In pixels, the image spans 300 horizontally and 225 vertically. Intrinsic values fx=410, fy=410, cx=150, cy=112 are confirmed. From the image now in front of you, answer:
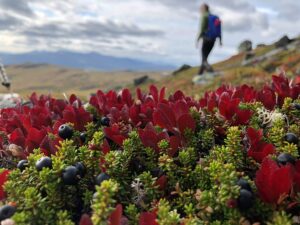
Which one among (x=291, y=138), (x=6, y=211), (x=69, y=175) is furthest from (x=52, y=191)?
(x=291, y=138)

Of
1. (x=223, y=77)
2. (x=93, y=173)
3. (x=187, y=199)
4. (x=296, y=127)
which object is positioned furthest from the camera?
(x=223, y=77)

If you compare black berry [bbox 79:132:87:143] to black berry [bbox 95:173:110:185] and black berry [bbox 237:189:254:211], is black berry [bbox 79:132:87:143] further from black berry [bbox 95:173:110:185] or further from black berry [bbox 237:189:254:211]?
black berry [bbox 237:189:254:211]

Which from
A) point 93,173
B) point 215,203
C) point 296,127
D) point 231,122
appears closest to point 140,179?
point 93,173

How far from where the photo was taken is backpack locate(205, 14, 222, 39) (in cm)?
2630

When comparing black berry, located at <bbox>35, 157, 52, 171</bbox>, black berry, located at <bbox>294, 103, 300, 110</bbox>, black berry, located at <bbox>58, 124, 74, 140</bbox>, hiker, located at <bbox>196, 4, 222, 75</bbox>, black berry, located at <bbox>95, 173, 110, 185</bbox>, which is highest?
hiker, located at <bbox>196, 4, 222, 75</bbox>

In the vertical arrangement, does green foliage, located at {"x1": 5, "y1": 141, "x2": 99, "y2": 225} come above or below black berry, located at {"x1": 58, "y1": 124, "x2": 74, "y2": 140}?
below

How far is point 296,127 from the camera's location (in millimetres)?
3760

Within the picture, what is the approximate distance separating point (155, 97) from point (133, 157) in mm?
2295

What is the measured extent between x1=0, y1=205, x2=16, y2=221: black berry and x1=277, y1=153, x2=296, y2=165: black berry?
186cm

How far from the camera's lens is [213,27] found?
2631 cm

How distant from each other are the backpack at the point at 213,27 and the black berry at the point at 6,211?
25.0 meters

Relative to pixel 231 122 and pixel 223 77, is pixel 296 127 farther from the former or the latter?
pixel 223 77

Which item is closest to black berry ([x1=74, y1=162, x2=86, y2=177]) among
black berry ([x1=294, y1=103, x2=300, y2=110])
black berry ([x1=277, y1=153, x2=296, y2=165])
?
black berry ([x1=277, y1=153, x2=296, y2=165])

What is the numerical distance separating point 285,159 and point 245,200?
66 cm
